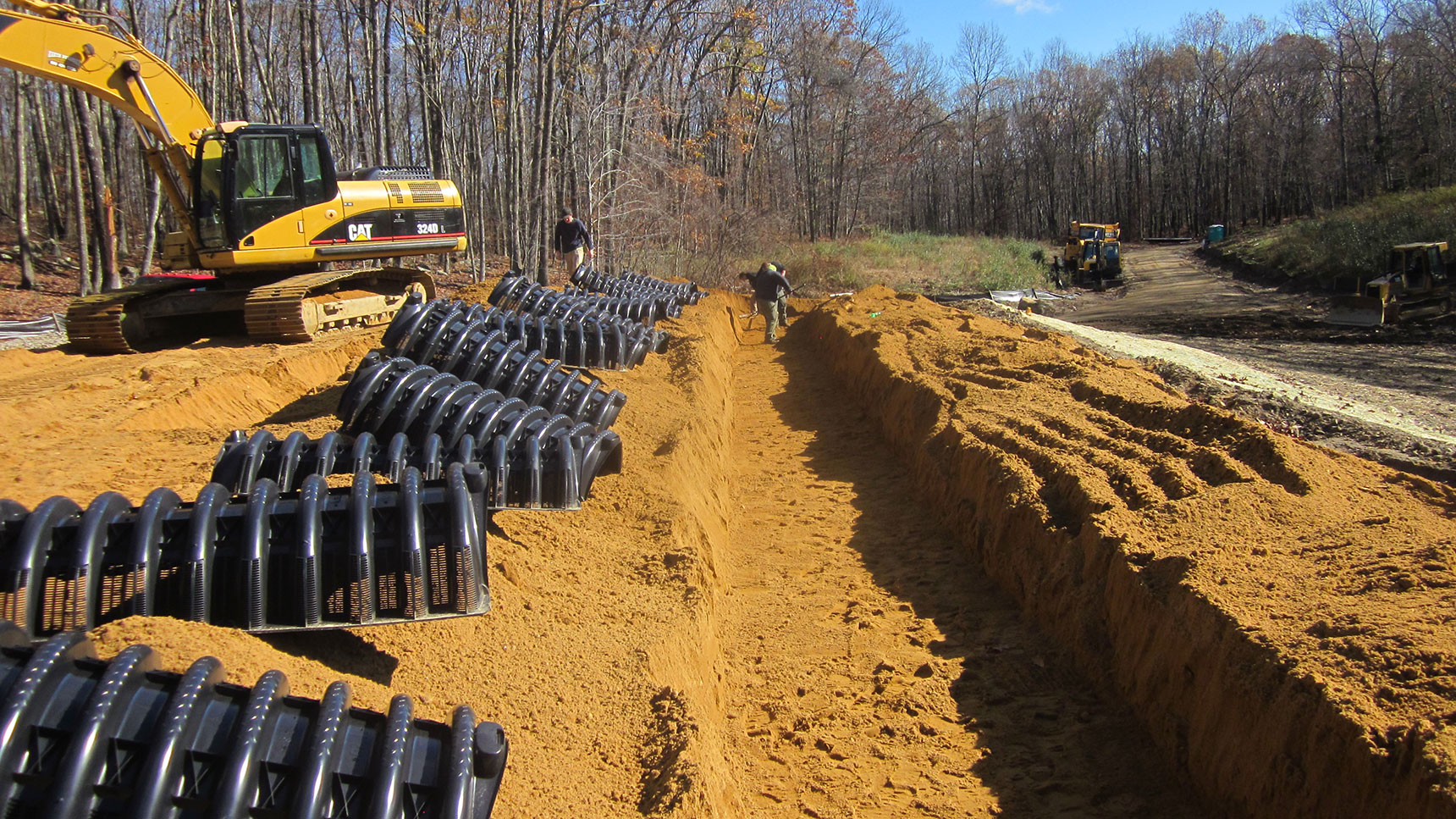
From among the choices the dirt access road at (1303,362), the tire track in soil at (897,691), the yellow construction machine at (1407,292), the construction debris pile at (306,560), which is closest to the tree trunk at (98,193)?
the construction debris pile at (306,560)

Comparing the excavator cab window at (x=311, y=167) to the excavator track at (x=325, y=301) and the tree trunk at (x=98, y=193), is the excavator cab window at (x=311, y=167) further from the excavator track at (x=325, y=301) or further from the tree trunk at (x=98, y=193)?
the tree trunk at (x=98, y=193)

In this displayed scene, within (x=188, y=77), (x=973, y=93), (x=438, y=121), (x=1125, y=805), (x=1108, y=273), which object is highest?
(x=973, y=93)

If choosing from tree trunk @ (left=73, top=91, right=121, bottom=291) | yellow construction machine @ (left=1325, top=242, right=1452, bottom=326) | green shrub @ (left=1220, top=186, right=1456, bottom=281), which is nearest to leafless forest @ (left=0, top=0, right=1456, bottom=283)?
tree trunk @ (left=73, top=91, right=121, bottom=291)

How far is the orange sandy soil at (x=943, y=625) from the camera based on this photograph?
3721 mm

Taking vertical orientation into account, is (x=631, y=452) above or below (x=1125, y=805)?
above

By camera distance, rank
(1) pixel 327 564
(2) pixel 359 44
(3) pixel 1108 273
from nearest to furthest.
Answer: (1) pixel 327 564 → (2) pixel 359 44 → (3) pixel 1108 273

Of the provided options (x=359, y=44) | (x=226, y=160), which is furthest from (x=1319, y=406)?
(x=359, y=44)

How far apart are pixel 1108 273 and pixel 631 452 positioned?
1271 inches

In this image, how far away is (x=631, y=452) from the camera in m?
7.93

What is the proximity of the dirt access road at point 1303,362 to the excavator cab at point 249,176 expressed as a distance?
11676mm

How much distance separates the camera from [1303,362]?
56.2ft

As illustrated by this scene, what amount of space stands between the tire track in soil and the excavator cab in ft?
26.1

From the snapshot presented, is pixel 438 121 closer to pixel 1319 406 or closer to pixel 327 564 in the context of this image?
pixel 1319 406

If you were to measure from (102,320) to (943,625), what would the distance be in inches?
442
